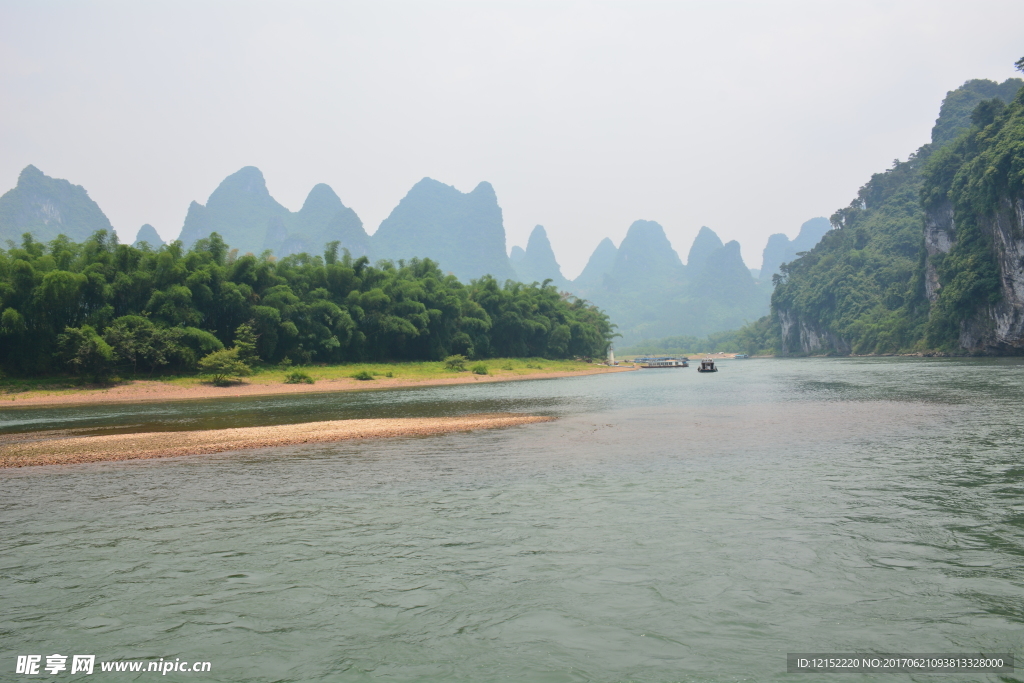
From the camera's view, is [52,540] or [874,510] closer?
[52,540]

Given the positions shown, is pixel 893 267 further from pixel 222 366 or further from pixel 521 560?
pixel 521 560

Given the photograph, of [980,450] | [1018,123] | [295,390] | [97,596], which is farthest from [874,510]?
[1018,123]

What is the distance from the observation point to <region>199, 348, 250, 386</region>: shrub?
160 ft

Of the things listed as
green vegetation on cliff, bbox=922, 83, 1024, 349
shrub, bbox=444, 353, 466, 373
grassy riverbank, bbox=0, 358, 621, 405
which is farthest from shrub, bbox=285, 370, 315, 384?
green vegetation on cliff, bbox=922, 83, 1024, 349

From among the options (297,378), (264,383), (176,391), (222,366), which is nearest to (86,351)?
(176,391)

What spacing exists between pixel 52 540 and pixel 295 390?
1631 inches

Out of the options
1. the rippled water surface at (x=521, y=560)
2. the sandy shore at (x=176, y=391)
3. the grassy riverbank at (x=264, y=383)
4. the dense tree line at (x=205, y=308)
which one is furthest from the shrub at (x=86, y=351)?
the rippled water surface at (x=521, y=560)

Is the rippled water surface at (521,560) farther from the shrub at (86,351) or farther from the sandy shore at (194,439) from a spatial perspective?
the shrub at (86,351)

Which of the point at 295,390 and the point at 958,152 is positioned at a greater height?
the point at 958,152

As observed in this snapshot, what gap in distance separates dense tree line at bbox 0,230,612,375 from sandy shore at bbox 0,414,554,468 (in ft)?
74.7

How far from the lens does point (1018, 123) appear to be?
239ft

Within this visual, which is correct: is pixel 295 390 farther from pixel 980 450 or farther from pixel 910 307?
pixel 910 307

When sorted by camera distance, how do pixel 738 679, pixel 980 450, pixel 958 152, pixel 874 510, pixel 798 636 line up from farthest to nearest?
pixel 958 152
pixel 980 450
pixel 874 510
pixel 798 636
pixel 738 679

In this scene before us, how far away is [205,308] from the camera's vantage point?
176ft
